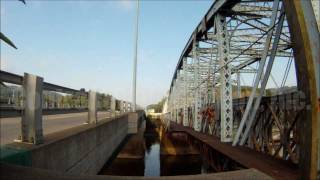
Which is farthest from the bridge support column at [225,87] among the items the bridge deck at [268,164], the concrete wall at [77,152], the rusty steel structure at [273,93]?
the concrete wall at [77,152]

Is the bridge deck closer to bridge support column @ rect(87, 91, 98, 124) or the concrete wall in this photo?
the concrete wall

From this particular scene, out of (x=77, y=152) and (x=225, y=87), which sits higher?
(x=225, y=87)

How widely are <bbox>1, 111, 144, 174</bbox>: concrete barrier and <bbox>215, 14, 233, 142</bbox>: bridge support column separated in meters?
4.47

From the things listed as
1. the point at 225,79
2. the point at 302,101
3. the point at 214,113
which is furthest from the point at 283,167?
the point at 214,113

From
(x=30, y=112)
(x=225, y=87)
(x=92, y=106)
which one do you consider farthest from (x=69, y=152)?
(x=225, y=87)

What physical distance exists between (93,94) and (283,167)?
20.6 feet

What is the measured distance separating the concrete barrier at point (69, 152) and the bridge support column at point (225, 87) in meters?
4.47

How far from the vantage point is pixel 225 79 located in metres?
16.5

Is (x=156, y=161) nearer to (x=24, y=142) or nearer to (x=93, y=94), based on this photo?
(x=93, y=94)

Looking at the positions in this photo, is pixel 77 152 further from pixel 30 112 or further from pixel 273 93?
pixel 273 93

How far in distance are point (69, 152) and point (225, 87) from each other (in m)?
9.24

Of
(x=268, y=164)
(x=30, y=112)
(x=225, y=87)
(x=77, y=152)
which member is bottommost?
(x=268, y=164)

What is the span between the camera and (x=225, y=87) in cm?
1638

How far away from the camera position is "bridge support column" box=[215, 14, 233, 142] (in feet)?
52.7
